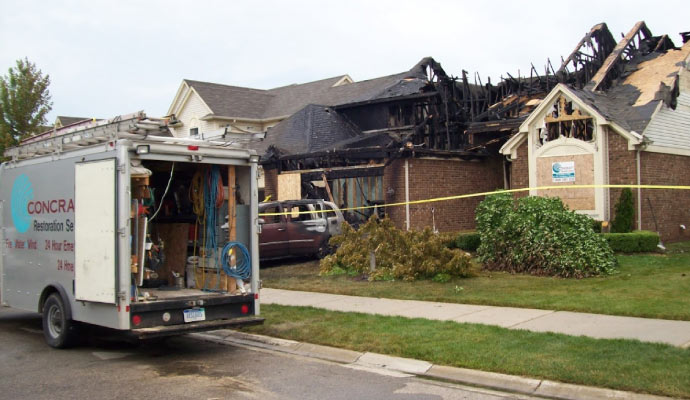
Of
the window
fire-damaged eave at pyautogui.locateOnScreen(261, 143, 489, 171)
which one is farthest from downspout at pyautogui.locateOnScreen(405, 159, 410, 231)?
the window

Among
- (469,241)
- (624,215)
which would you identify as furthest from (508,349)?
(624,215)

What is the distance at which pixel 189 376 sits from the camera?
25.6 ft

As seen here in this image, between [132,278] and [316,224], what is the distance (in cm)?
990

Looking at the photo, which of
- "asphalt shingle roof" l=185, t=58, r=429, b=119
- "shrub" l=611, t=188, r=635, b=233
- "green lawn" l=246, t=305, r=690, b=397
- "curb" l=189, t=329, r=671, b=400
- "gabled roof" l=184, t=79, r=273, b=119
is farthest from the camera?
"gabled roof" l=184, t=79, r=273, b=119

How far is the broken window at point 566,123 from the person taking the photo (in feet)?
63.0

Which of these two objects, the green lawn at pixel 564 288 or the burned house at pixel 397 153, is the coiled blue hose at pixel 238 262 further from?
the burned house at pixel 397 153

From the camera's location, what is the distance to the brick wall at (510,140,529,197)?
2077 centimetres

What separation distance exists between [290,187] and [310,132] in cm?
333

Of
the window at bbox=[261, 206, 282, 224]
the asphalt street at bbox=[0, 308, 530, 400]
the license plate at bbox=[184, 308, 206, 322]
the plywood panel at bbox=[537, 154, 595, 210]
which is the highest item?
the plywood panel at bbox=[537, 154, 595, 210]

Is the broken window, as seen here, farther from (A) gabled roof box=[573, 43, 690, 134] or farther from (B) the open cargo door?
(B) the open cargo door

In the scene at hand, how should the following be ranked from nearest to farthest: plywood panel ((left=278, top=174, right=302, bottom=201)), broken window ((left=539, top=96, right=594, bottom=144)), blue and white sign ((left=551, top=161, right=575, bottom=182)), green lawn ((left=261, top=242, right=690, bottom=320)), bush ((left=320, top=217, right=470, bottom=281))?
green lawn ((left=261, top=242, right=690, bottom=320)), bush ((left=320, top=217, right=470, bottom=281)), broken window ((left=539, top=96, right=594, bottom=144)), blue and white sign ((left=551, top=161, right=575, bottom=182)), plywood panel ((left=278, top=174, right=302, bottom=201))

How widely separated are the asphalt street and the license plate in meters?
0.53

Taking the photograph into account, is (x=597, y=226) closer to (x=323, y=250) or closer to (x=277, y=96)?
(x=323, y=250)

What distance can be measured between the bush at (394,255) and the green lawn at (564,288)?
1.06ft
